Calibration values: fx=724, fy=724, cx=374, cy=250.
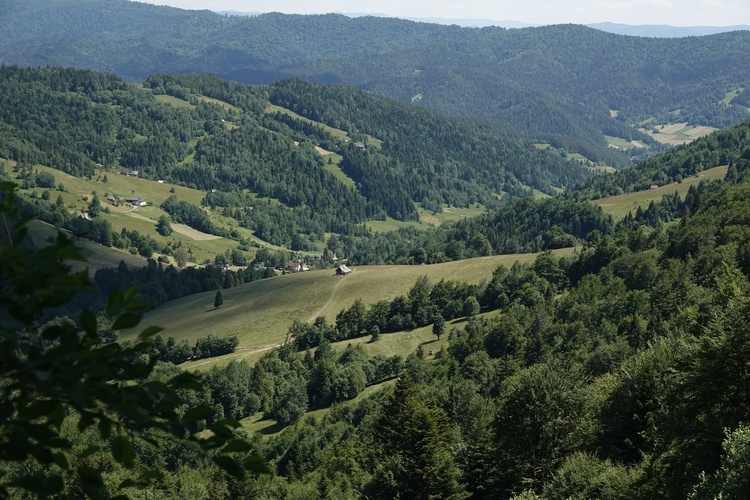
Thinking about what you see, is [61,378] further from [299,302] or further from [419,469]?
[299,302]

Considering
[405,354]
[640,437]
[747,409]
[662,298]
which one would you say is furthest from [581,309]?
[747,409]

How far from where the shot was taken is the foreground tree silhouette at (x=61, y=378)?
5.66 m

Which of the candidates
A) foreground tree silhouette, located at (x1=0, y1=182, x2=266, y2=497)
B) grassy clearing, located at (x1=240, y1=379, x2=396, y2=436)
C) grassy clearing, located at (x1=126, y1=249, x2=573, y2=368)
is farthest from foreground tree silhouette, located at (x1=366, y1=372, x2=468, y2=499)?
grassy clearing, located at (x1=126, y1=249, x2=573, y2=368)

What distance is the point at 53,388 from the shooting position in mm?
5777

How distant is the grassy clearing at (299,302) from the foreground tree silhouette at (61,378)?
157 meters

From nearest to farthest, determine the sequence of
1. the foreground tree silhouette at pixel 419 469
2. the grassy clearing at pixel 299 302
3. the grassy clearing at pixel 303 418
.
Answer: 1. the foreground tree silhouette at pixel 419 469
2. the grassy clearing at pixel 303 418
3. the grassy clearing at pixel 299 302

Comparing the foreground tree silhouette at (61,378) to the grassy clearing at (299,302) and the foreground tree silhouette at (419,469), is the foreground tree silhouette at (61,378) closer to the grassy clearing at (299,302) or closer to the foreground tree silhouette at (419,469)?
the foreground tree silhouette at (419,469)

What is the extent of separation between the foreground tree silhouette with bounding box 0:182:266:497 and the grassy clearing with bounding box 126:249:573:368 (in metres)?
157

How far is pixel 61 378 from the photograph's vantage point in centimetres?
574

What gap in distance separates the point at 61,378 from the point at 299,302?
587ft

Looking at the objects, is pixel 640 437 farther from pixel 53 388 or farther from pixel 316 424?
pixel 316 424

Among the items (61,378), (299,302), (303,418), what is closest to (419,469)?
(61,378)

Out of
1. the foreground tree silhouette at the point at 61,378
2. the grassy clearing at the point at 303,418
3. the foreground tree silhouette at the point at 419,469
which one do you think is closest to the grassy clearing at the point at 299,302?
the grassy clearing at the point at 303,418

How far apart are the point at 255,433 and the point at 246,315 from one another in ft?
220
